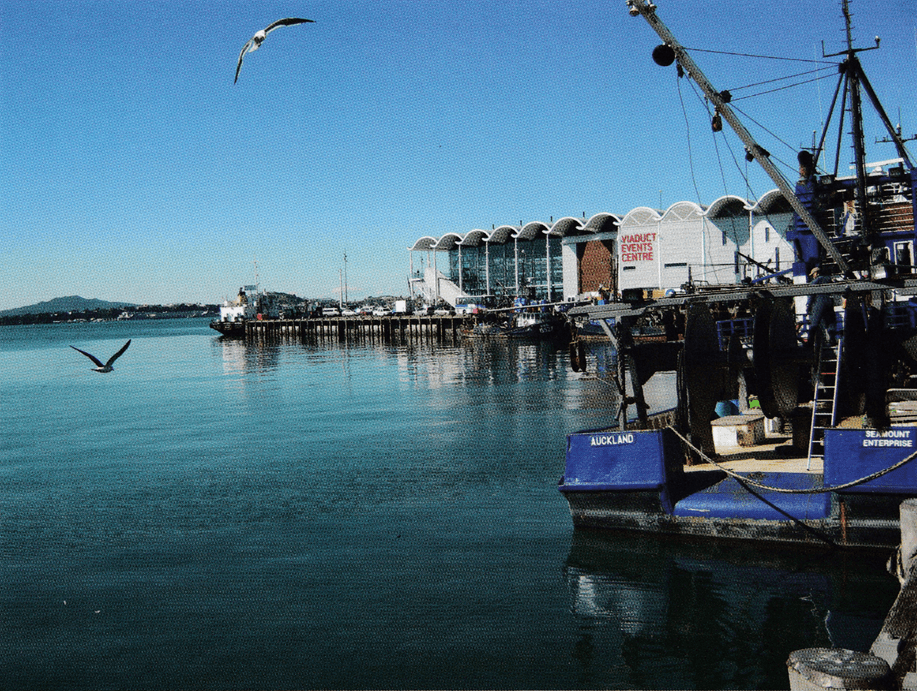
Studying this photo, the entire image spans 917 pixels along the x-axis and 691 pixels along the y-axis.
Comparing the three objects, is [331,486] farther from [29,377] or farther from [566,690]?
[29,377]

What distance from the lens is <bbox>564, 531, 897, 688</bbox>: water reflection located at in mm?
10922

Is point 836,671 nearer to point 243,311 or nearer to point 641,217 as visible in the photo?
point 641,217

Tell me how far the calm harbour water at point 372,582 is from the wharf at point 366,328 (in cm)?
7938

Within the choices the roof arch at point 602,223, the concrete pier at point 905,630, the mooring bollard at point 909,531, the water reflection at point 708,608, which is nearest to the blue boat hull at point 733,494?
the water reflection at point 708,608

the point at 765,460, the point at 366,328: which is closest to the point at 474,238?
the point at 366,328

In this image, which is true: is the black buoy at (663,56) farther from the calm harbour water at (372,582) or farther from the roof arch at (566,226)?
the roof arch at (566,226)

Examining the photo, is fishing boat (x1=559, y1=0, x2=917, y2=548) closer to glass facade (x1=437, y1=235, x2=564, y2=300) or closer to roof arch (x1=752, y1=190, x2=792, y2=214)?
roof arch (x1=752, y1=190, x2=792, y2=214)

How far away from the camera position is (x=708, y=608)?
42.0ft

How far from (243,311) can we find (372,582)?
440ft

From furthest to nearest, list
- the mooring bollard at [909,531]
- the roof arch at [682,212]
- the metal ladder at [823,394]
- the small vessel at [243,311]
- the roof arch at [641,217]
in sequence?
the small vessel at [243,311], the roof arch at [641,217], the roof arch at [682,212], the metal ladder at [823,394], the mooring bollard at [909,531]

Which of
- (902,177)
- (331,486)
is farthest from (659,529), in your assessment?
(902,177)

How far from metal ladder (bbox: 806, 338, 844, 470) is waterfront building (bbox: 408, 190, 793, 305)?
35130mm

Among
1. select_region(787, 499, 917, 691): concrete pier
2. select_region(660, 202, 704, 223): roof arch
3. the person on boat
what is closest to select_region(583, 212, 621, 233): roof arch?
select_region(660, 202, 704, 223): roof arch

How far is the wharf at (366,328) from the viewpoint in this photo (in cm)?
11062
